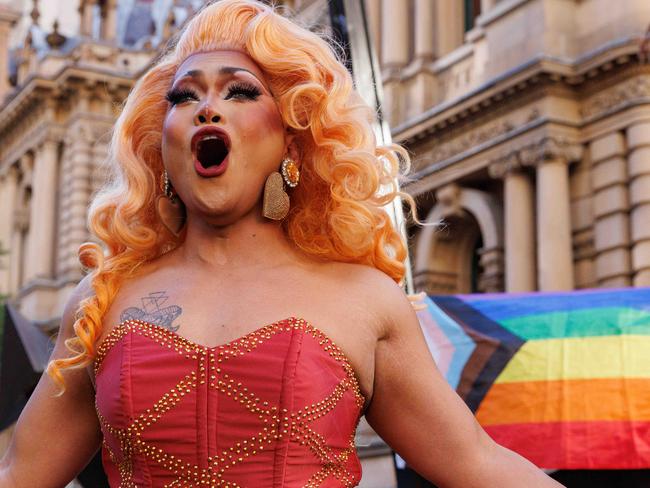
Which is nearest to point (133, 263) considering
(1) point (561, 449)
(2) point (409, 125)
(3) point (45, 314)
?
(1) point (561, 449)

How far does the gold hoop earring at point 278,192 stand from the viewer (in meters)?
2.61

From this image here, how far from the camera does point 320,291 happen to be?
2535mm

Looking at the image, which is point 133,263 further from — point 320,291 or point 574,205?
point 574,205

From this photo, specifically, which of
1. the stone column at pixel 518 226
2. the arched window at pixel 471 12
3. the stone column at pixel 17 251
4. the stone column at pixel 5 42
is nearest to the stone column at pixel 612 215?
the stone column at pixel 518 226

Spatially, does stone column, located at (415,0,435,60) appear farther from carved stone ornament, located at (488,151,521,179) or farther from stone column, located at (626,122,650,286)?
stone column, located at (626,122,650,286)

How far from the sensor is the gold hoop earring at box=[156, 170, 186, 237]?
9.06 ft

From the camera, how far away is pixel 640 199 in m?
17.0

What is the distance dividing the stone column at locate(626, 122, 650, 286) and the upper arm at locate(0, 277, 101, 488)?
14800mm

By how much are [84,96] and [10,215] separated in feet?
20.0

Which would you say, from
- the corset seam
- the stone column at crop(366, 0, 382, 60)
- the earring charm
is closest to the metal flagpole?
the earring charm

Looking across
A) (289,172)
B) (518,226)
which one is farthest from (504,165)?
(289,172)

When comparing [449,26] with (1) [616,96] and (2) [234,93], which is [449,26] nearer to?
(1) [616,96]

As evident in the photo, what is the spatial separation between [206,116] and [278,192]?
24 centimetres

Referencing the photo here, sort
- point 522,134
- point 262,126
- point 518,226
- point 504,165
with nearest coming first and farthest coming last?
1. point 262,126
2. point 522,134
3. point 518,226
4. point 504,165
